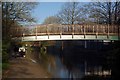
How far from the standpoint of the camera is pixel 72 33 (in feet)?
120

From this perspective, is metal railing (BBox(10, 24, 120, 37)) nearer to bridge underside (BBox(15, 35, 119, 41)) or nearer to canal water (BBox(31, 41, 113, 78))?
bridge underside (BBox(15, 35, 119, 41))

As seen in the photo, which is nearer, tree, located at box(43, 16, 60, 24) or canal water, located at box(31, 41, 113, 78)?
canal water, located at box(31, 41, 113, 78)

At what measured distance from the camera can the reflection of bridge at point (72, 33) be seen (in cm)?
3694

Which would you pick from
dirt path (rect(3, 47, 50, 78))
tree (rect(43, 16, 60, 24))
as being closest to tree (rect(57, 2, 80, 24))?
tree (rect(43, 16, 60, 24))

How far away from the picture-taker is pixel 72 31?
38.2 m

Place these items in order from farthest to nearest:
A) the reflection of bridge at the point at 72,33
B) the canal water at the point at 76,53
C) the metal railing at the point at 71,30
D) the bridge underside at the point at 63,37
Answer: the canal water at the point at 76,53 < the metal railing at the point at 71,30 < the reflection of bridge at the point at 72,33 < the bridge underside at the point at 63,37

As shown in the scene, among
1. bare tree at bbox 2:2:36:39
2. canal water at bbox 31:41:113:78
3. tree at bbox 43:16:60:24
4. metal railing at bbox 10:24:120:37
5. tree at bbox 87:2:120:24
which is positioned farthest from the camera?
tree at bbox 43:16:60:24

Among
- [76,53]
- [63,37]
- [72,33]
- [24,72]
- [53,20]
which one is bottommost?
[24,72]

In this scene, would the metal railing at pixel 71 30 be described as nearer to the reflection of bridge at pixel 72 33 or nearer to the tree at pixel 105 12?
the reflection of bridge at pixel 72 33

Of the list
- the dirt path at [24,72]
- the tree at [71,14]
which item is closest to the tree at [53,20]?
the tree at [71,14]

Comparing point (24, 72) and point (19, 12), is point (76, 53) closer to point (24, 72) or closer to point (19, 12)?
point (19, 12)

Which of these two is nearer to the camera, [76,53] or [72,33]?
[72,33]

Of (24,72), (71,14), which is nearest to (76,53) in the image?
(71,14)

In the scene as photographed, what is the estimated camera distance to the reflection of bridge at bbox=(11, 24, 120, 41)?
36938 mm
